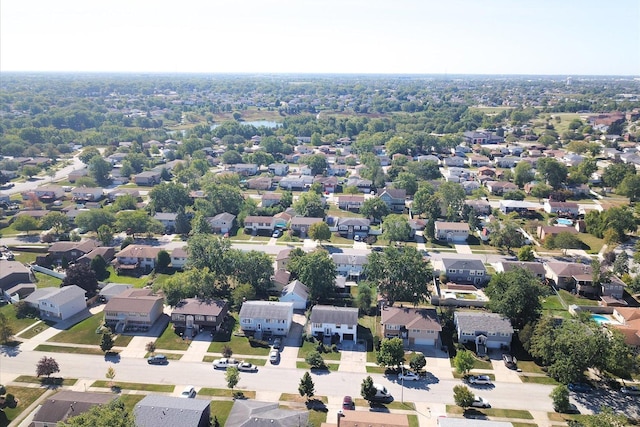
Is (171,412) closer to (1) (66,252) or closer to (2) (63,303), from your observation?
(2) (63,303)

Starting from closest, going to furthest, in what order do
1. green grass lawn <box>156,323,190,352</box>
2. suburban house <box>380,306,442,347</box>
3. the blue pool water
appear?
green grass lawn <box>156,323,190,352</box>
suburban house <box>380,306,442,347</box>
the blue pool water

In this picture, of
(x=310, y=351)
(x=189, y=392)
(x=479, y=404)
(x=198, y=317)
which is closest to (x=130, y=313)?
(x=198, y=317)

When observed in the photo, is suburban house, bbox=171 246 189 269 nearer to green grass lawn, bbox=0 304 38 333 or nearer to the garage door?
green grass lawn, bbox=0 304 38 333

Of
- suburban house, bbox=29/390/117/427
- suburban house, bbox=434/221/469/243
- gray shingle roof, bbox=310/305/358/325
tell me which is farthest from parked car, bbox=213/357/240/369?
suburban house, bbox=434/221/469/243

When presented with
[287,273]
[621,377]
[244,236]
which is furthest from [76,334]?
[621,377]

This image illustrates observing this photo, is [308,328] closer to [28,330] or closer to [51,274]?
[28,330]

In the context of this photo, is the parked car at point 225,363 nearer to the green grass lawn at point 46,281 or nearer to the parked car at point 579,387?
the green grass lawn at point 46,281

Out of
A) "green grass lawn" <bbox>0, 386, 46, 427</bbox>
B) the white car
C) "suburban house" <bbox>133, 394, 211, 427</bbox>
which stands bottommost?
"green grass lawn" <bbox>0, 386, 46, 427</bbox>
